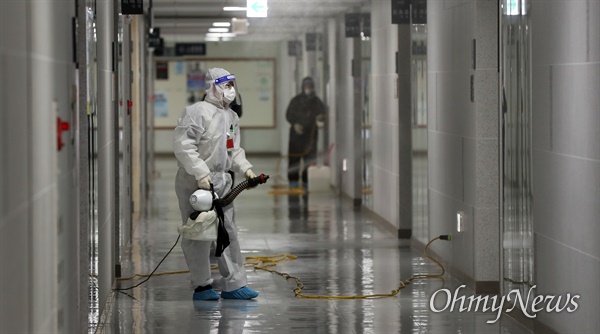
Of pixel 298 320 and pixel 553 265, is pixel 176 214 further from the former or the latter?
pixel 553 265

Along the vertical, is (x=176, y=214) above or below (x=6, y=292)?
below

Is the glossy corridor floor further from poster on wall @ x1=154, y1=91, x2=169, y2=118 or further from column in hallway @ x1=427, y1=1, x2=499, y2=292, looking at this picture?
poster on wall @ x1=154, y1=91, x2=169, y2=118

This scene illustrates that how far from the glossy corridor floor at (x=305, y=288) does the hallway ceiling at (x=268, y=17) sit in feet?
8.51

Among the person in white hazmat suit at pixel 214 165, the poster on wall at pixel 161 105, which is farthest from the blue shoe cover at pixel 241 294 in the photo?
the poster on wall at pixel 161 105

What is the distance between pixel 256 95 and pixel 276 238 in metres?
11.7

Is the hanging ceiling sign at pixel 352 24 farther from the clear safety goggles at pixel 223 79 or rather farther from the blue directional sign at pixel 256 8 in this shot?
the clear safety goggles at pixel 223 79

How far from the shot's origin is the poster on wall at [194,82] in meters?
24.5

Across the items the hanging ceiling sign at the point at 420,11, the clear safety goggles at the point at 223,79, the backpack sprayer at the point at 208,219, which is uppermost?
the hanging ceiling sign at the point at 420,11

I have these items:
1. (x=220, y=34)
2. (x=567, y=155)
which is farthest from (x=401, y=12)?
(x=220, y=34)

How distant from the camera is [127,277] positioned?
863 cm

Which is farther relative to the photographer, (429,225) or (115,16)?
(429,225)

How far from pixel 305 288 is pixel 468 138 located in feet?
5.04

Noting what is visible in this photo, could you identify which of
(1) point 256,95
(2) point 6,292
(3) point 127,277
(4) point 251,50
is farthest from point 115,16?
(1) point 256,95

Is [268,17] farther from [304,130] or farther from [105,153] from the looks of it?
[105,153]
